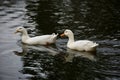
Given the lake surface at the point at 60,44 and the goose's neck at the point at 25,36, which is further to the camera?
the goose's neck at the point at 25,36

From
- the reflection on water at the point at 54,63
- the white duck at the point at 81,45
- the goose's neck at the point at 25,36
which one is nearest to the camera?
the reflection on water at the point at 54,63

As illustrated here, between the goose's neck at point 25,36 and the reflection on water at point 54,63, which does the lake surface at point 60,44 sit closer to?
the reflection on water at point 54,63

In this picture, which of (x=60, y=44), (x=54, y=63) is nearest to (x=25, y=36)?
(x=60, y=44)

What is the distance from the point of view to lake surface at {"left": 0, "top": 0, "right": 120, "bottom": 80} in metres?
14.3

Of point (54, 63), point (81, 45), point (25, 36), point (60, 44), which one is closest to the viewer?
point (54, 63)

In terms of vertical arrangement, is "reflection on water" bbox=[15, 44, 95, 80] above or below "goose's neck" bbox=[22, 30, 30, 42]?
below

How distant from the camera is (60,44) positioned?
736 inches

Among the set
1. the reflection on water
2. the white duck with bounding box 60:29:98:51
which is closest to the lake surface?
the reflection on water

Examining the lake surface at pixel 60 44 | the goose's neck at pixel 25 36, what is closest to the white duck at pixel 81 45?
the lake surface at pixel 60 44

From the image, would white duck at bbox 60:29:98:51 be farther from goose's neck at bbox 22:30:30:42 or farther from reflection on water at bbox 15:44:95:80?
goose's neck at bbox 22:30:30:42

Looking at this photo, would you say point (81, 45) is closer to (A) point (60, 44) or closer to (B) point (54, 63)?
(A) point (60, 44)

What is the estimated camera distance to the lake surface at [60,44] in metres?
14.3

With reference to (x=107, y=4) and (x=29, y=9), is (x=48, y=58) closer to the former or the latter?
(x=29, y=9)

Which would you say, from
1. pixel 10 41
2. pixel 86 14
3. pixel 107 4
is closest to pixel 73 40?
pixel 10 41
